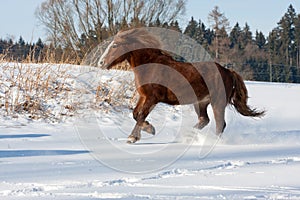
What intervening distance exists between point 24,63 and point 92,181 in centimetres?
711

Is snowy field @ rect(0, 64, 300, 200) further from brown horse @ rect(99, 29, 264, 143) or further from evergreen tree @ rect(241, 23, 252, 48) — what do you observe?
evergreen tree @ rect(241, 23, 252, 48)

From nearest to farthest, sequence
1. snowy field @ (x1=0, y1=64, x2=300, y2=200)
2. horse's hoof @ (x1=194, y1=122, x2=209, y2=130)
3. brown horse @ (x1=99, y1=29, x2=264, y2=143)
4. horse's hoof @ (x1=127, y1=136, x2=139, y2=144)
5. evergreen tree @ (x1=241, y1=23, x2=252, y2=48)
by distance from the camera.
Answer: snowy field @ (x1=0, y1=64, x2=300, y2=200) < horse's hoof @ (x1=127, y1=136, x2=139, y2=144) < brown horse @ (x1=99, y1=29, x2=264, y2=143) < horse's hoof @ (x1=194, y1=122, x2=209, y2=130) < evergreen tree @ (x1=241, y1=23, x2=252, y2=48)

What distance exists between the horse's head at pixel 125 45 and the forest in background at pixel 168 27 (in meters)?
3.42

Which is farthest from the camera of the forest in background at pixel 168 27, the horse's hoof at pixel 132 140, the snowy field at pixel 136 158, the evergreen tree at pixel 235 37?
the evergreen tree at pixel 235 37

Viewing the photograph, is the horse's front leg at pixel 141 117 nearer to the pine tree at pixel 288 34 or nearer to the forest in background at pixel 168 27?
the forest in background at pixel 168 27

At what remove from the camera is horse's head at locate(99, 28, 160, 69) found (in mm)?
5727

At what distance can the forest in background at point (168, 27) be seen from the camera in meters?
16.2

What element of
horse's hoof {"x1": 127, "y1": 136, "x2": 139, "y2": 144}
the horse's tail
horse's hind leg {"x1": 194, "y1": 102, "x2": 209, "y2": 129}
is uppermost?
the horse's tail

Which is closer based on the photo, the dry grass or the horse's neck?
the horse's neck

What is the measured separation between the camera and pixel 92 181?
322 centimetres

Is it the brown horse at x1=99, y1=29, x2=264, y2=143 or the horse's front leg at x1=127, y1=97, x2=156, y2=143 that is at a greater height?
the brown horse at x1=99, y1=29, x2=264, y2=143

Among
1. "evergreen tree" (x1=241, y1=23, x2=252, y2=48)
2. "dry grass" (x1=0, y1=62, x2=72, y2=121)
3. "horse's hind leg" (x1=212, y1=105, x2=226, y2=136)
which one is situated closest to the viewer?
"horse's hind leg" (x1=212, y1=105, x2=226, y2=136)

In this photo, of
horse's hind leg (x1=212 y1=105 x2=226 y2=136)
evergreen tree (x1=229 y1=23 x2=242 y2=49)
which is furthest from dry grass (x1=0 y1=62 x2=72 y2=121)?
evergreen tree (x1=229 y1=23 x2=242 y2=49)

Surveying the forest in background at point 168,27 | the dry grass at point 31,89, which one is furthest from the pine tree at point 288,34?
the dry grass at point 31,89
